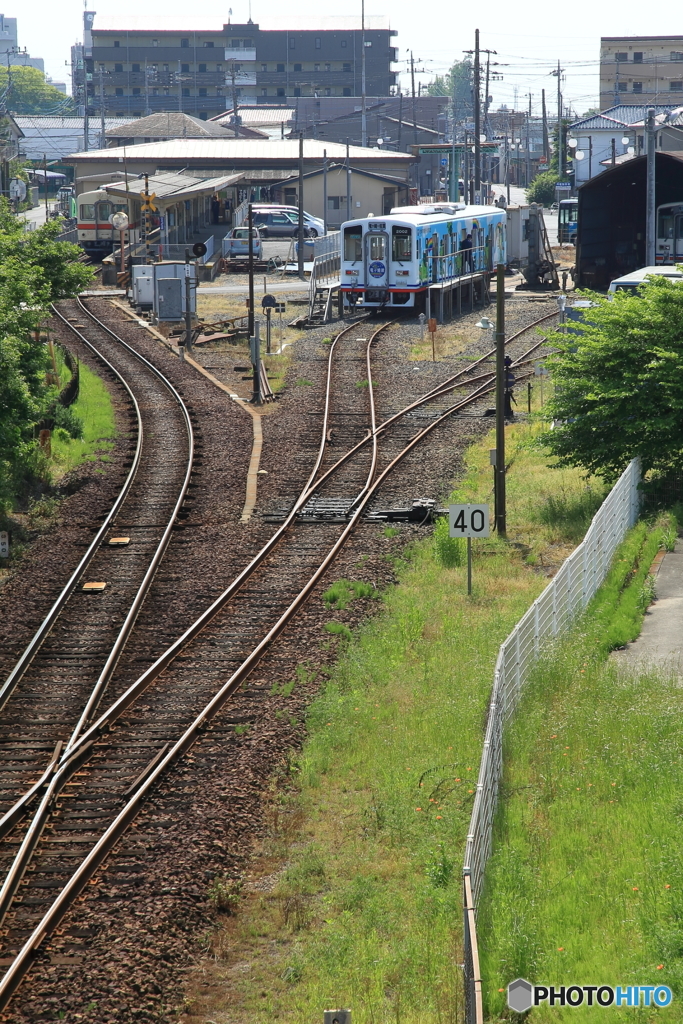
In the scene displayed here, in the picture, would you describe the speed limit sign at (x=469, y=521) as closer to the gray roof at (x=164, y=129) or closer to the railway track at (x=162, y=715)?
the railway track at (x=162, y=715)

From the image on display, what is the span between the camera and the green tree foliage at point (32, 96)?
6206 inches

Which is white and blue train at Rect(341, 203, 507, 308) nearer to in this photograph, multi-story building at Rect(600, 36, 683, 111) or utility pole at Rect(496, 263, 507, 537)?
utility pole at Rect(496, 263, 507, 537)

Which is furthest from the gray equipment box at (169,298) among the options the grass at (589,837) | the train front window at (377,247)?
the grass at (589,837)

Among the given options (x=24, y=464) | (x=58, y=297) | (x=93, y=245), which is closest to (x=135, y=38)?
(x=93, y=245)

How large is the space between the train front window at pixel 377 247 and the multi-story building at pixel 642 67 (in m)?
76.3

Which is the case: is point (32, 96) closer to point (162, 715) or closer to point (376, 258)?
point (376, 258)

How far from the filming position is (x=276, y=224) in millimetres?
63250

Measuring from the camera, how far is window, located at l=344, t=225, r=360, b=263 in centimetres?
3950

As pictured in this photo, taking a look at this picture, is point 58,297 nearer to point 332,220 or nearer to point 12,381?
point 12,381

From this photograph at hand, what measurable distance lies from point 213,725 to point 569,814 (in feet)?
13.5

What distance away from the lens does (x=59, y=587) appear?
16.2 metres

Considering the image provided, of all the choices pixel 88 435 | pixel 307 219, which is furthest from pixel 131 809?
→ pixel 307 219

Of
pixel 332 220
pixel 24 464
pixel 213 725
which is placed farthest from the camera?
pixel 332 220

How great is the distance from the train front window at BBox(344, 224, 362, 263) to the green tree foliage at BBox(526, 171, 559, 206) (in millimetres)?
52185
